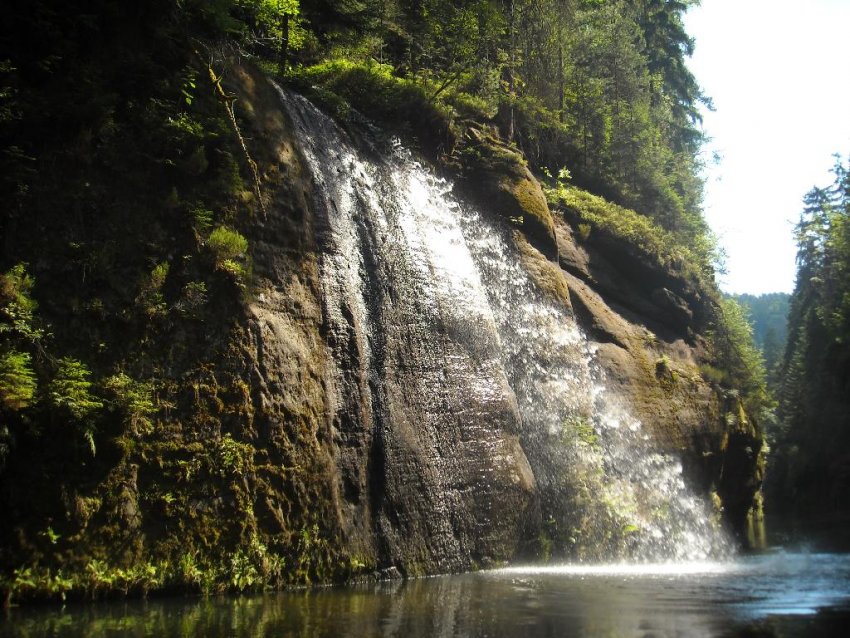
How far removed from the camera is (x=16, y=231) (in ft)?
28.6

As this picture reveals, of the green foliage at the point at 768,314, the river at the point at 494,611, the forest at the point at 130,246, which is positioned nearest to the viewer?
the river at the point at 494,611

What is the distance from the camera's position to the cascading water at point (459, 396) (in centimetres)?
1023

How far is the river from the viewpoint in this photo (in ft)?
19.0

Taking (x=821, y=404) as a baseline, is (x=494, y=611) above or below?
below

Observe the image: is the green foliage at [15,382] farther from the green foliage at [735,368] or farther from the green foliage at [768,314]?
the green foliage at [768,314]

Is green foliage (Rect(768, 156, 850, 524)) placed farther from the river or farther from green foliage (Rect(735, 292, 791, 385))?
green foliage (Rect(735, 292, 791, 385))

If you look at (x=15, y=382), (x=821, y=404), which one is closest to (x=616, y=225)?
(x=15, y=382)

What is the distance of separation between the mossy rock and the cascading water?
0.76 meters

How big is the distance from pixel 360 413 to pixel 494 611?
13.5 ft

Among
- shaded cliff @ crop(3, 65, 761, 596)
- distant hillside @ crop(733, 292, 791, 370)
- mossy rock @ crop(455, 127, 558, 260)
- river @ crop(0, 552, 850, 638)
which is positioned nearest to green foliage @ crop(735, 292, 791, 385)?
distant hillside @ crop(733, 292, 791, 370)

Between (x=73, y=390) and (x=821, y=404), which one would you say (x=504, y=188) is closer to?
(x=73, y=390)

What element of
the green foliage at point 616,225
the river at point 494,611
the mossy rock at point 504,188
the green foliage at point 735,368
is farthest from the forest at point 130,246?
the green foliage at point 735,368

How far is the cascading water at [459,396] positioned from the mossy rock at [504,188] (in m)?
0.76

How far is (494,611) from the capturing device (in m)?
6.79
